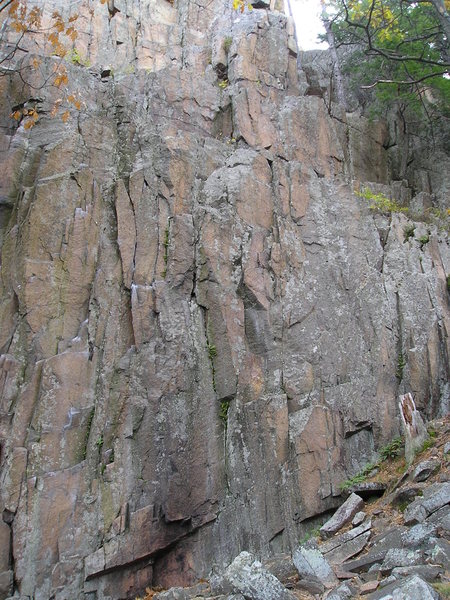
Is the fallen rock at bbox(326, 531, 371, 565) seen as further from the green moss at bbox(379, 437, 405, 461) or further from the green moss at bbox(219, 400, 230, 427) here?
the green moss at bbox(219, 400, 230, 427)

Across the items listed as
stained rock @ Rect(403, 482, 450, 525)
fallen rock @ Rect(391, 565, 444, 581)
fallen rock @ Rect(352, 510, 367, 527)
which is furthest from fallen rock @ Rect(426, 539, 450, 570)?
fallen rock @ Rect(352, 510, 367, 527)

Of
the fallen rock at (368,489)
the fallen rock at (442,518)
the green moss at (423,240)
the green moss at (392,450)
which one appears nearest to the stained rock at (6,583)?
the fallen rock at (368,489)

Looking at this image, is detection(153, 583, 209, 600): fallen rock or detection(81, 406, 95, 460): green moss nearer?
detection(153, 583, 209, 600): fallen rock

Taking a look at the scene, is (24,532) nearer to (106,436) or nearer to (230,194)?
(106,436)

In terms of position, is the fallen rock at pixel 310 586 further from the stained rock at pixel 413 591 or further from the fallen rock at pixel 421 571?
the stained rock at pixel 413 591

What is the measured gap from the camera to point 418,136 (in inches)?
712

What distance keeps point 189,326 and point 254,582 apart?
562cm

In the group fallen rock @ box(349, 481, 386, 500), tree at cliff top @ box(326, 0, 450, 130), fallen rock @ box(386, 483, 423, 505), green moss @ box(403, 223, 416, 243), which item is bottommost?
fallen rock @ box(386, 483, 423, 505)

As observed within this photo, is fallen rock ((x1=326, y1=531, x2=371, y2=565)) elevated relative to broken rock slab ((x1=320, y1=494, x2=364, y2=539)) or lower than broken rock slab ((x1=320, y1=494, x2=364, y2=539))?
lower

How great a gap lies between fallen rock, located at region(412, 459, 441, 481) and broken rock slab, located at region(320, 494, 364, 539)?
1.07 metres

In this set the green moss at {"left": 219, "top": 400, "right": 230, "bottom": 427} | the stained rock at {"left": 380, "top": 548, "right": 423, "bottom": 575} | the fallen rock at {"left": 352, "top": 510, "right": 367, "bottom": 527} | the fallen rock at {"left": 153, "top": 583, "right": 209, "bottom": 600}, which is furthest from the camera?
the green moss at {"left": 219, "top": 400, "right": 230, "bottom": 427}

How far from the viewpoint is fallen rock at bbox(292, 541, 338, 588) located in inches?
285

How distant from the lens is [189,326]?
36.9ft

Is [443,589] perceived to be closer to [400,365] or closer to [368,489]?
[368,489]
